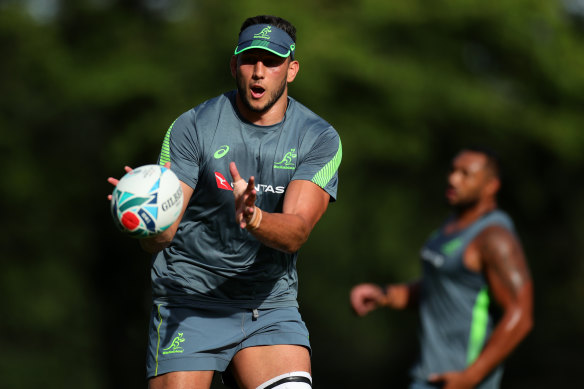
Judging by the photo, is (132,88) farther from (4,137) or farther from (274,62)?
(274,62)

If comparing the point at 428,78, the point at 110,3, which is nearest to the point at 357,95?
the point at 428,78

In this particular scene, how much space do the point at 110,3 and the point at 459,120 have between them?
674 cm

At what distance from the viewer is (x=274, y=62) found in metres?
4.73

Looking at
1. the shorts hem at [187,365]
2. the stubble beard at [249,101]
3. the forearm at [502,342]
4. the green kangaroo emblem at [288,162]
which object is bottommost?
the forearm at [502,342]

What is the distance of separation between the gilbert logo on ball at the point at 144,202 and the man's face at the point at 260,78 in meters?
0.80

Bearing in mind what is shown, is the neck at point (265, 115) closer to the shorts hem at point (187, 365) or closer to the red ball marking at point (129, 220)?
the red ball marking at point (129, 220)

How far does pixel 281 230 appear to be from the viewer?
13.4 ft

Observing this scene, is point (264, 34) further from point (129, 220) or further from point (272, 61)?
point (129, 220)

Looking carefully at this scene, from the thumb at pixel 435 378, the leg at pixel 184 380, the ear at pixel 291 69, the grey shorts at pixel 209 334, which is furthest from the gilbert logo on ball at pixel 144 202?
the thumb at pixel 435 378

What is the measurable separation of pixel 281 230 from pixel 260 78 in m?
0.99

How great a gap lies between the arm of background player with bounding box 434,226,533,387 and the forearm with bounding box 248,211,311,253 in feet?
8.84

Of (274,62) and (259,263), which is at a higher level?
(274,62)

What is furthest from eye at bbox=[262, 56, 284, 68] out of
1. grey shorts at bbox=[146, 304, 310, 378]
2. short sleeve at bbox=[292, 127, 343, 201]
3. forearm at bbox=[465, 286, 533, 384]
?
forearm at bbox=[465, 286, 533, 384]

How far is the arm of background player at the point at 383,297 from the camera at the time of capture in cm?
714
